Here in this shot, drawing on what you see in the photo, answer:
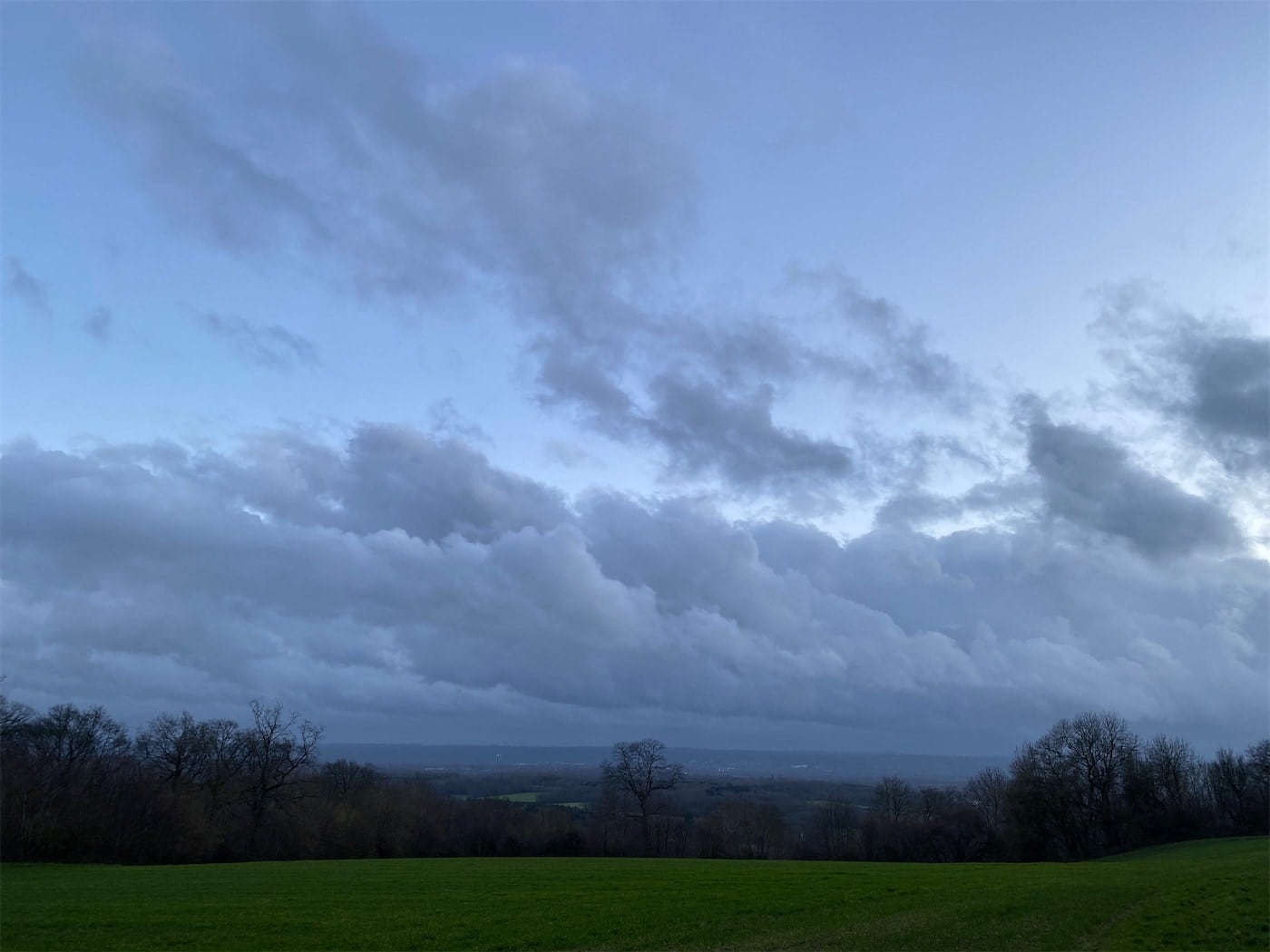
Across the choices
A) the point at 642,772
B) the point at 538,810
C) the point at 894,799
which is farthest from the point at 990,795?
the point at 538,810

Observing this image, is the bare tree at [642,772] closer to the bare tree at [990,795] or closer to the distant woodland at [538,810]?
the distant woodland at [538,810]

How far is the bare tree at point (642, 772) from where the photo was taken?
10288 cm

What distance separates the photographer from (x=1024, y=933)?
23.8m

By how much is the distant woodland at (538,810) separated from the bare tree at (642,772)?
0.74 feet

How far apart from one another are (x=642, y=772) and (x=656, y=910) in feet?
251

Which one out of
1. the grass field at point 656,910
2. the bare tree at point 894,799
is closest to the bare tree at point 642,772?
the bare tree at point 894,799

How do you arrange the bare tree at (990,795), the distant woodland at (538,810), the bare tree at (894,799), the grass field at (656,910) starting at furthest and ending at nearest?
the bare tree at (894,799) < the bare tree at (990,795) < the distant woodland at (538,810) < the grass field at (656,910)

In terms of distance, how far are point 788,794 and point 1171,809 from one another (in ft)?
289

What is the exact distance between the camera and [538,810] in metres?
105

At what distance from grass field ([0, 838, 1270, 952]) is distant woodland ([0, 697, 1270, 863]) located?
92.0 ft

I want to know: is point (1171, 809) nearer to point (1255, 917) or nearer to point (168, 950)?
point (1255, 917)

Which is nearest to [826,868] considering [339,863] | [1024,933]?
[1024,933]

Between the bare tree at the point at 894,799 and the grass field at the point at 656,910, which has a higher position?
the grass field at the point at 656,910

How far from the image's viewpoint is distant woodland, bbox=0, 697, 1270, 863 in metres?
71.4
